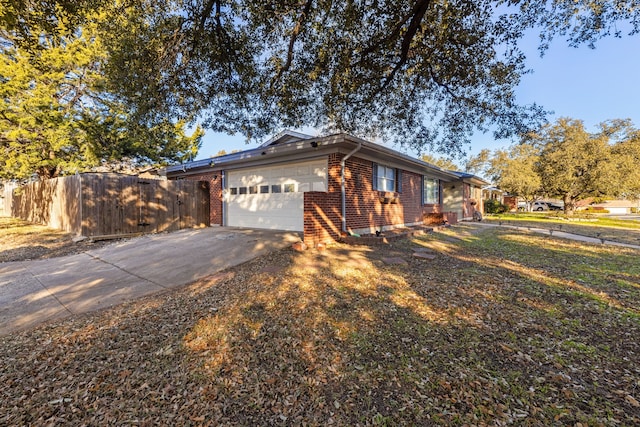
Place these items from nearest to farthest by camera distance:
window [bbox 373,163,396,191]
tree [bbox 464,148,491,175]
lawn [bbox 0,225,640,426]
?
lawn [bbox 0,225,640,426] → window [bbox 373,163,396,191] → tree [bbox 464,148,491,175]

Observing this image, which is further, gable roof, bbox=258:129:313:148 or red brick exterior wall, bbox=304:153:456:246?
gable roof, bbox=258:129:313:148

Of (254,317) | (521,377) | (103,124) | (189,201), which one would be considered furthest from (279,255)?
(103,124)

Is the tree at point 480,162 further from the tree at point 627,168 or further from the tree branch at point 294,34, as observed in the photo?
the tree branch at point 294,34

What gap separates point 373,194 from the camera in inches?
384

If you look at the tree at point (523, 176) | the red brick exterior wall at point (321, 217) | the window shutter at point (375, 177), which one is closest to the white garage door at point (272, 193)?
the red brick exterior wall at point (321, 217)

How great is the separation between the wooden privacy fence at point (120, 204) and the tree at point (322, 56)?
4.56 metres

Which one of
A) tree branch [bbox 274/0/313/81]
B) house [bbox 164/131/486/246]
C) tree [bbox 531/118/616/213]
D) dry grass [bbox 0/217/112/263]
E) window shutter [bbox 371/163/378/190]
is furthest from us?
tree [bbox 531/118/616/213]

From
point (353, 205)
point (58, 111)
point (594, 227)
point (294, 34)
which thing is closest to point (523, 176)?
point (594, 227)

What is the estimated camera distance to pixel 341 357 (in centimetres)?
285

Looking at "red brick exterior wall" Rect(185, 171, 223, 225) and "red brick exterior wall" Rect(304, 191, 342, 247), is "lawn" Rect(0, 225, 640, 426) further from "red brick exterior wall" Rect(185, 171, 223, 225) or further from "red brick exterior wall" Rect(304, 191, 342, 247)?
"red brick exterior wall" Rect(185, 171, 223, 225)

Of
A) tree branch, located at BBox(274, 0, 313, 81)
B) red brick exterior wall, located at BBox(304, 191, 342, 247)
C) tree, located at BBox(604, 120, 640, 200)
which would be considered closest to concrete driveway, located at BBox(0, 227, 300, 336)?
red brick exterior wall, located at BBox(304, 191, 342, 247)

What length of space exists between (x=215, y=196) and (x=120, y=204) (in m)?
3.51

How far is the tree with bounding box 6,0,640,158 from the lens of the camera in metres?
5.36

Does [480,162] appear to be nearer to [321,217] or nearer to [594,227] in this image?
[594,227]
